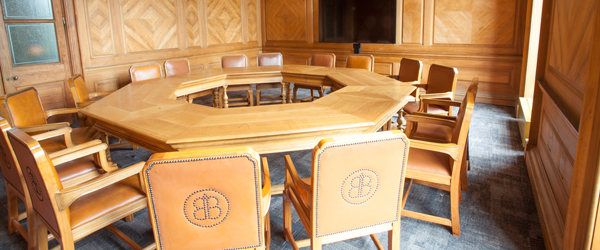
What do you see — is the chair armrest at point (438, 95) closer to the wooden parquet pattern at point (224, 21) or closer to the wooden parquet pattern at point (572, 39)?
the wooden parquet pattern at point (572, 39)

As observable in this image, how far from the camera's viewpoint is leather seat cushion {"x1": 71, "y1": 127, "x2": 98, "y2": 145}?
274 cm

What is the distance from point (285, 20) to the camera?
285 inches

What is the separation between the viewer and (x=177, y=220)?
4.42 feet


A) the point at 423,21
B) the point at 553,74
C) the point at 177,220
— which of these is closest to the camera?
the point at 177,220

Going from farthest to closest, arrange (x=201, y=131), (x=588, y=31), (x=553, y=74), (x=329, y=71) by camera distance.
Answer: (x=329, y=71) < (x=553, y=74) < (x=201, y=131) < (x=588, y=31)

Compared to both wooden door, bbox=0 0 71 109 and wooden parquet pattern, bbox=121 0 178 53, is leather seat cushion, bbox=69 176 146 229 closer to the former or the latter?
wooden door, bbox=0 0 71 109

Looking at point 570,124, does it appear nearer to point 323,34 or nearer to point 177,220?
point 177,220

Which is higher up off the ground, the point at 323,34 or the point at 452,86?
the point at 323,34

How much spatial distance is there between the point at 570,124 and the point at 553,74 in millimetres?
850

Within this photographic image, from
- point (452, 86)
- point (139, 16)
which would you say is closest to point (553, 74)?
point (452, 86)

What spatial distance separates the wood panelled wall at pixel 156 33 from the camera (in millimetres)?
4750

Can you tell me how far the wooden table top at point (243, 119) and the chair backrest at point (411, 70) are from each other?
1.88ft

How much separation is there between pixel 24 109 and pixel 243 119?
1.56 m

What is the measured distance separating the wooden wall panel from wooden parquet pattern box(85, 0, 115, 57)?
4.39 meters
